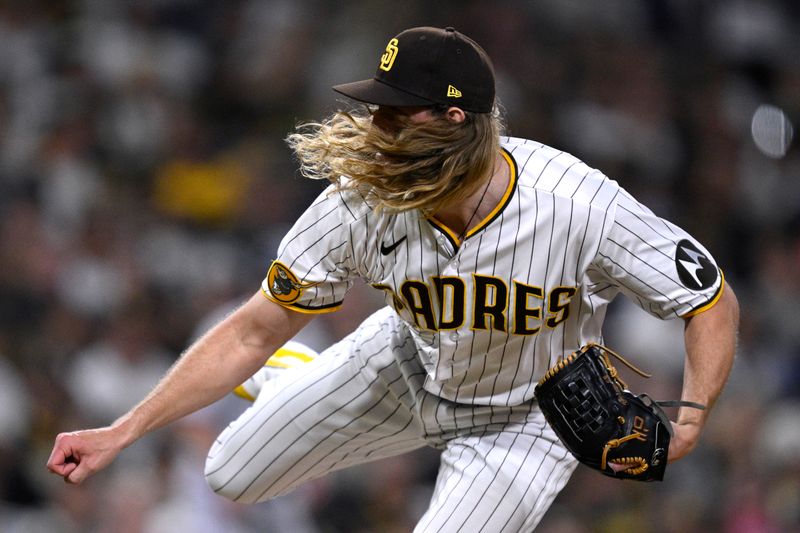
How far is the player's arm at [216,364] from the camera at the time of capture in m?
3.03

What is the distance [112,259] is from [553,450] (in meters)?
4.15

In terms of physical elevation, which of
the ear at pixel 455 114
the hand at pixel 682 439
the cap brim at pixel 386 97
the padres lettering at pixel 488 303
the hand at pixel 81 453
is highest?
the cap brim at pixel 386 97

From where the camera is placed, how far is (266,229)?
697 cm

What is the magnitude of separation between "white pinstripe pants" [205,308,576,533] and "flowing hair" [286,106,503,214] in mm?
586

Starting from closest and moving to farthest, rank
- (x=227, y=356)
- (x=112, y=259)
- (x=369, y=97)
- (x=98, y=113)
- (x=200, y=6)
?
(x=369, y=97) < (x=227, y=356) < (x=112, y=259) < (x=98, y=113) < (x=200, y=6)

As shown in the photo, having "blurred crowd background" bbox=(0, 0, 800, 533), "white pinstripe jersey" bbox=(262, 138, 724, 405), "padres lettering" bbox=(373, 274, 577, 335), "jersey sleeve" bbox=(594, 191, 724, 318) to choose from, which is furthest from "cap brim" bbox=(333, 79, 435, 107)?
"blurred crowd background" bbox=(0, 0, 800, 533)

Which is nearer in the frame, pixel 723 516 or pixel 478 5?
pixel 723 516

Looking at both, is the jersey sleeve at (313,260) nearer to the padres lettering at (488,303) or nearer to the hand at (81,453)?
the padres lettering at (488,303)

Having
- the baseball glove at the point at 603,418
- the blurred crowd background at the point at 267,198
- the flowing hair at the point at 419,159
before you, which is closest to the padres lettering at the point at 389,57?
the flowing hair at the point at 419,159

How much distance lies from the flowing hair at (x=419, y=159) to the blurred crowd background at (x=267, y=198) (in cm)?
279

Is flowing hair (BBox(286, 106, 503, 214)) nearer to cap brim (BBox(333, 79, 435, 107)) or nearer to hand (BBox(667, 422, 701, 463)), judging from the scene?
cap brim (BBox(333, 79, 435, 107))

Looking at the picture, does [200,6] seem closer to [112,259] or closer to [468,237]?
[112,259]

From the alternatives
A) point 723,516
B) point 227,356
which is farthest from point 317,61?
point 227,356

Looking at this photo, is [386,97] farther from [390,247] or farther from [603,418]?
[603,418]
